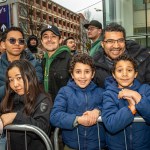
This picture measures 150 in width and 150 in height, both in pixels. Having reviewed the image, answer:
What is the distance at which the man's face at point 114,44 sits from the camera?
3285 millimetres

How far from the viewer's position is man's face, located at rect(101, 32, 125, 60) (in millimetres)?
3285

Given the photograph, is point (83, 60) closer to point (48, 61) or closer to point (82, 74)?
point (82, 74)

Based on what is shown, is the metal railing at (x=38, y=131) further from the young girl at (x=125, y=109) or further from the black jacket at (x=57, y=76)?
the black jacket at (x=57, y=76)

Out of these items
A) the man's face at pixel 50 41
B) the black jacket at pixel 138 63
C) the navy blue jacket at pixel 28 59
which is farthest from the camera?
the man's face at pixel 50 41

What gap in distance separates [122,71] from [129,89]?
0.64 feet

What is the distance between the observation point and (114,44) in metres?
3.29

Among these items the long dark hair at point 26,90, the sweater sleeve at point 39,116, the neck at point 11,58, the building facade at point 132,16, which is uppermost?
the building facade at point 132,16

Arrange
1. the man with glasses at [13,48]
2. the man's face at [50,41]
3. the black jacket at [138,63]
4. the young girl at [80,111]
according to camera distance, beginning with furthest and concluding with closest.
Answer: the man's face at [50,41] → the man with glasses at [13,48] → the black jacket at [138,63] → the young girl at [80,111]

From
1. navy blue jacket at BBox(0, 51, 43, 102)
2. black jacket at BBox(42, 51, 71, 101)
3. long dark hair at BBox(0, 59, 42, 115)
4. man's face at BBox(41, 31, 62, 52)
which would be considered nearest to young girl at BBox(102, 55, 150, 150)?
long dark hair at BBox(0, 59, 42, 115)

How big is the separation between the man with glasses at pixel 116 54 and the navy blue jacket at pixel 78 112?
39cm

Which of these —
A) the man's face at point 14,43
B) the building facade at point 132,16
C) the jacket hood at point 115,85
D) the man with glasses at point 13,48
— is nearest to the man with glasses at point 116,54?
the jacket hood at point 115,85

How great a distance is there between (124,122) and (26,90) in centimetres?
108

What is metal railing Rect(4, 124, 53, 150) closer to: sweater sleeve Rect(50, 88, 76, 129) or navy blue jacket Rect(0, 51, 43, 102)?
sweater sleeve Rect(50, 88, 76, 129)

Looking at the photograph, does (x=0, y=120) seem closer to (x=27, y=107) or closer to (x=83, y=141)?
(x=27, y=107)
